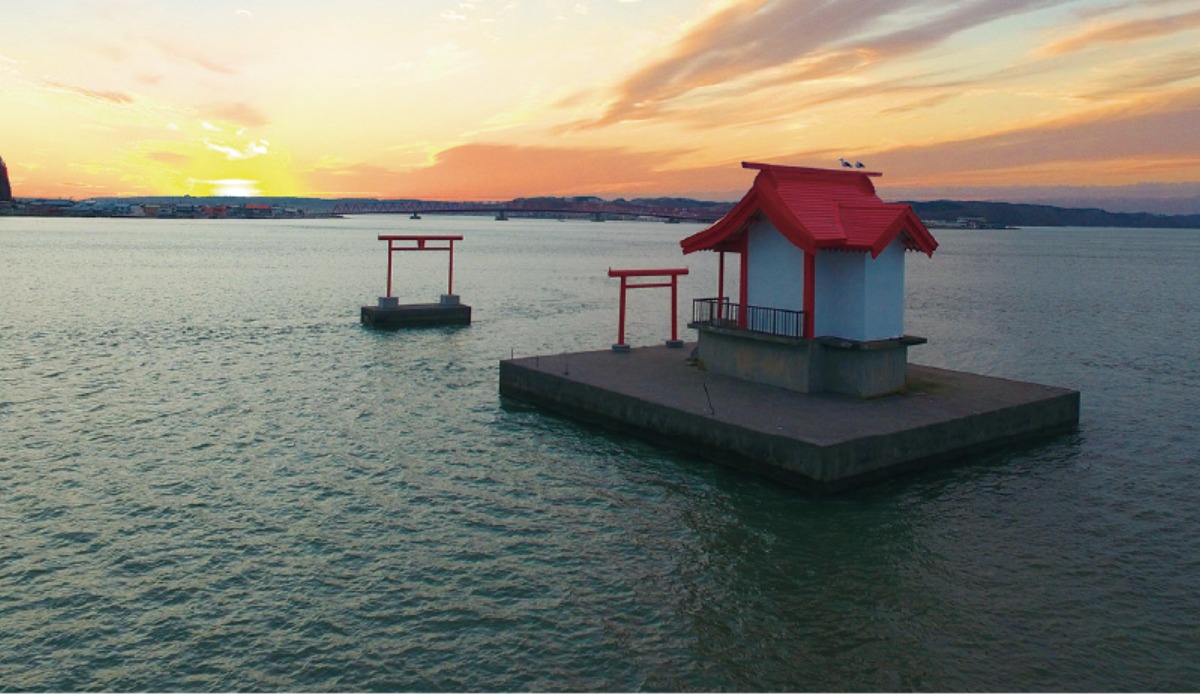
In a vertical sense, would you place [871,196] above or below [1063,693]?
above

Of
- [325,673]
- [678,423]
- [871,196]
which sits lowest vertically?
[325,673]

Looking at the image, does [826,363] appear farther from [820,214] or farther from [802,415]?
[820,214]

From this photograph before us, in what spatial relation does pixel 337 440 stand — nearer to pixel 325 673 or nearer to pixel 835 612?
pixel 325 673

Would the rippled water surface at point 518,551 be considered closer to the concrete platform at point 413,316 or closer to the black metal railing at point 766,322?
the black metal railing at point 766,322

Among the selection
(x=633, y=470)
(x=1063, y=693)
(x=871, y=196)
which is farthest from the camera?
(x=871, y=196)

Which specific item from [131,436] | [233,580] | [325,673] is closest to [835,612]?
[325,673]

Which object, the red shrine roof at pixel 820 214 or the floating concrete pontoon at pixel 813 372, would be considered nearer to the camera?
the floating concrete pontoon at pixel 813 372

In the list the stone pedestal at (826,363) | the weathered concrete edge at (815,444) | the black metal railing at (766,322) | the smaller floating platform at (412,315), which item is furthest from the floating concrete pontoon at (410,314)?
the stone pedestal at (826,363)
